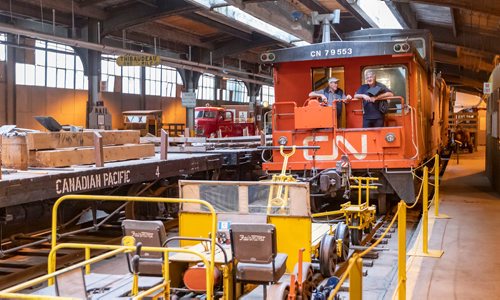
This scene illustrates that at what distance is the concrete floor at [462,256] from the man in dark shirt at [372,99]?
210 cm

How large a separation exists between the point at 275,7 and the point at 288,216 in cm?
1538

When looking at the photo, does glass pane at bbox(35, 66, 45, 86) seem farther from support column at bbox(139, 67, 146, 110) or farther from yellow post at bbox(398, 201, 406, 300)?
yellow post at bbox(398, 201, 406, 300)

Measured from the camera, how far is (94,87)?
27953mm

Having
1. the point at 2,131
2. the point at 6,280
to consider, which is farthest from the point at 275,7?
the point at 6,280

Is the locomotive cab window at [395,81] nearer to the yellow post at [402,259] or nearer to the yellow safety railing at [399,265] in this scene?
the yellow safety railing at [399,265]

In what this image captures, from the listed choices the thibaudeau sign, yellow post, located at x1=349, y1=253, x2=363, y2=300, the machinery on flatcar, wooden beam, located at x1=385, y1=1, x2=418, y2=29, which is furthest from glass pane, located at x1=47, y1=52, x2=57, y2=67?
yellow post, located at x1=349, y1=253, x2=363, y2=300

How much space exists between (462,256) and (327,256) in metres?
2.35

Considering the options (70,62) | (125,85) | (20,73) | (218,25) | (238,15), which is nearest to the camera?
(238,15)

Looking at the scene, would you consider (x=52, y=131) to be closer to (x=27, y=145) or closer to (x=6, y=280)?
(x=27, y=145)

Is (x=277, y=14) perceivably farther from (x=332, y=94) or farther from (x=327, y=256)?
(x=327, y=256)

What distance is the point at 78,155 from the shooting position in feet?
31.2

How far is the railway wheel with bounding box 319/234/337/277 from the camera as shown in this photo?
7211mm

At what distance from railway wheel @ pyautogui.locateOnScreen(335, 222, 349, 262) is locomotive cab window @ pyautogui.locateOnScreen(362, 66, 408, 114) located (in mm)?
4164

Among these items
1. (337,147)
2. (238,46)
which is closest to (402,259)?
(337,147)
